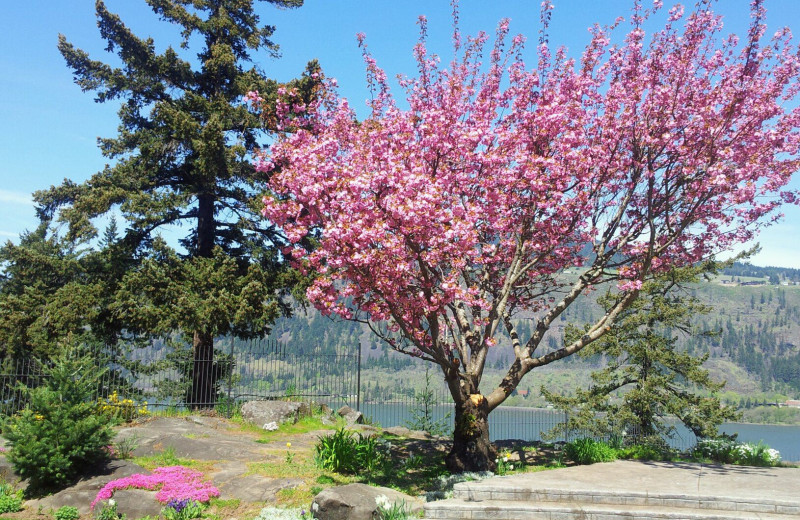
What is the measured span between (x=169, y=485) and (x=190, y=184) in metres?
15.9

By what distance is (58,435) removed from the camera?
12.6 m

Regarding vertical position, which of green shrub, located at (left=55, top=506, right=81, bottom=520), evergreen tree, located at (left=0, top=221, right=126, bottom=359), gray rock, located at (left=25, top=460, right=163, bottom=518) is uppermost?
evergreen tree, located at (left=0, top=221, right=126, bottom=359)

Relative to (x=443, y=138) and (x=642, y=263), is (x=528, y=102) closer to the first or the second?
(x=443, y=138)

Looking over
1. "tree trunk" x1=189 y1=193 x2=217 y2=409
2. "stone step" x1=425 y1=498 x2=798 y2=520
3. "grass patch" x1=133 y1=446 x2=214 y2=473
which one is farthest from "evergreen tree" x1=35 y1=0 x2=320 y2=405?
"stone step" x1=425 y1=498 x2=798 y2=520

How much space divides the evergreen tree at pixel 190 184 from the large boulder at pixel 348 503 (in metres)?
11.8

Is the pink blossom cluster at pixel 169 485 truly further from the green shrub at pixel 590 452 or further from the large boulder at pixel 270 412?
the green shrub at pixel 590 452

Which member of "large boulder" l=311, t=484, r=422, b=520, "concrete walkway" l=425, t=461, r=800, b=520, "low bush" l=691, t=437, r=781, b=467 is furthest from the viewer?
"low bush" l=691, t=437, r=781, b=467

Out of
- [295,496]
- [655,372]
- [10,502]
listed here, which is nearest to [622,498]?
[295,496]

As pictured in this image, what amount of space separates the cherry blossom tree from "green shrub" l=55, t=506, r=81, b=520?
613 centimetres

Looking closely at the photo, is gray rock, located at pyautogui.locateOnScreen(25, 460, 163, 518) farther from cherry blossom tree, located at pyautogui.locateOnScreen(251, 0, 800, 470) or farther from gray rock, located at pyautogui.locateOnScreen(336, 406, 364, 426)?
gray rock, located at pyautogui.locateOnScreen(336, 406, 364, 426)

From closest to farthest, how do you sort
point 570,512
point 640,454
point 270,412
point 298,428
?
point 570,512 < point 640,454 < point 298,428 < point 270,412

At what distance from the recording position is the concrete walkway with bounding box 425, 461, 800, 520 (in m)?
10.7

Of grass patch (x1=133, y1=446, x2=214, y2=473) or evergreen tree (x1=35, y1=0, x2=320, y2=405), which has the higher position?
evergreen tree (x1=35, y1=0, x2=320, y2=405)

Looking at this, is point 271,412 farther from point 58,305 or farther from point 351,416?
point 58,305
